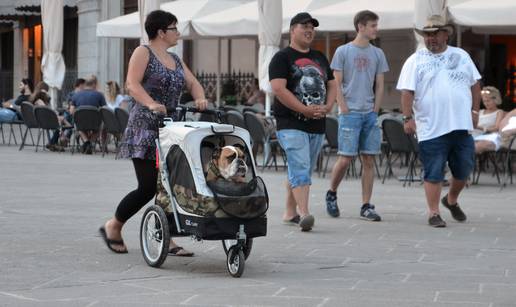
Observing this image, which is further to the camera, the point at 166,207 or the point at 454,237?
the point at 454,237

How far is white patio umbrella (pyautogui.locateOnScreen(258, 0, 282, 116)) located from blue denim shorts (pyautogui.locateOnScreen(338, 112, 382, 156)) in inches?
259

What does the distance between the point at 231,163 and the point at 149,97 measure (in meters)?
0.92

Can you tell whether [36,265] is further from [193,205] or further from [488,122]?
[488,122]

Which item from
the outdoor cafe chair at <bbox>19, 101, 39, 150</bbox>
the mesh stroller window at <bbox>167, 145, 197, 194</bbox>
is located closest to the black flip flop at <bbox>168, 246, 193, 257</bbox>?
the mesh stroller window at <bbox>167, 145, 197, 194</bbox>

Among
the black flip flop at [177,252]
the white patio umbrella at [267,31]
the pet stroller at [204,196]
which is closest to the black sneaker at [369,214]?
the black flip flop at [177,252]

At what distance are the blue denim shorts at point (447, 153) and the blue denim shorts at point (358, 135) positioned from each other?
0.59m

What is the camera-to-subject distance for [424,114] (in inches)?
392

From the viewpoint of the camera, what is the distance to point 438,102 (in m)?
9.87

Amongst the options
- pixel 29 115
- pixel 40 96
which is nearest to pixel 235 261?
pixel 29 115

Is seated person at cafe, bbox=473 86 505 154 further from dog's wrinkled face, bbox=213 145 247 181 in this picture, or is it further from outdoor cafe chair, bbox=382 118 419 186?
A: dog's wrinkled face, bbox=213 145 247 181

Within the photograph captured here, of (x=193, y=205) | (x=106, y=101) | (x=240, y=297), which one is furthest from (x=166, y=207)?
(x=106, y=101)

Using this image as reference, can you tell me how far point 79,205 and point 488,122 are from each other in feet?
19.9

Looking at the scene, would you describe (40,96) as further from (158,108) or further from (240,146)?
(240,146)

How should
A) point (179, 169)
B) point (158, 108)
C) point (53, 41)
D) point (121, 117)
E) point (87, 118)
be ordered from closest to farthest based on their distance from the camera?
1. point (179, 169)
2. point (158, 108)
3. point (121, 117)
4. point (87, 118)
5. point (53, 41)
